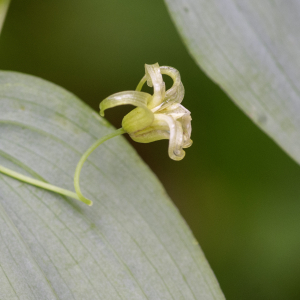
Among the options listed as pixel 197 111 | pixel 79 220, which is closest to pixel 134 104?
pixel 79 220

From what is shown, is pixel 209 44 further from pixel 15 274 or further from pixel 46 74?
pixel 46 74

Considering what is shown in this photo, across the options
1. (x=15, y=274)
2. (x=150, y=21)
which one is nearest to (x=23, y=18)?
(x=150, y=21)

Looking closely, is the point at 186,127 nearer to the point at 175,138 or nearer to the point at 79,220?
the point at 175,138

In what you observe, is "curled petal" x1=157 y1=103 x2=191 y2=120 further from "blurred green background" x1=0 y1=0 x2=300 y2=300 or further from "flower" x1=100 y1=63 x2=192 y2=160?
"blurred green background" x1=0 y1=0 x2=300 y2=300

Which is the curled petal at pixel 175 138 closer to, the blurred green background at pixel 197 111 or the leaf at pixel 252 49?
the leaf at pixel 252 49

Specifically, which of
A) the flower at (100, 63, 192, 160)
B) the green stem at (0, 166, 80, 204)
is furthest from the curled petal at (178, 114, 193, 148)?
the green stem at (0, 166, 80, 204)
